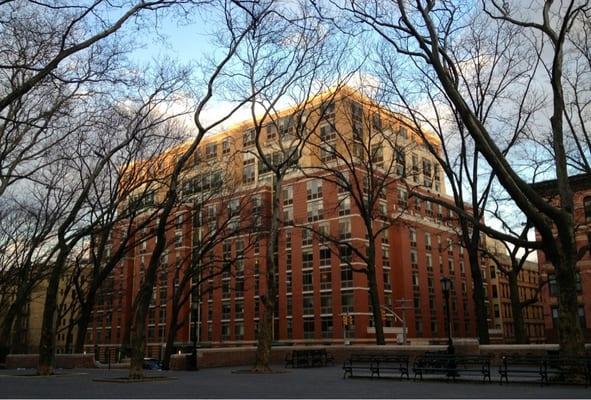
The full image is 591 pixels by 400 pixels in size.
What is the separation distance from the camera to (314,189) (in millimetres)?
68875

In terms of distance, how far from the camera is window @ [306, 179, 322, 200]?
224 ft

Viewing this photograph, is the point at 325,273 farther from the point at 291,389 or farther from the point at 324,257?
the point at 291,389

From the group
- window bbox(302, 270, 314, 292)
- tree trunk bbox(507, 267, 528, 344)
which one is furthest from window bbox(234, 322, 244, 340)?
tree trunk bbox(507, 267, 528, 344)

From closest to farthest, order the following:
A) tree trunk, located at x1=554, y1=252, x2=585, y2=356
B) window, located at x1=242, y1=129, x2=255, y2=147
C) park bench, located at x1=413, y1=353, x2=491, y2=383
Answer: tree trunk, located at x1=554, y1=252, x2=585, y2=356 → park bench, located at x1=413, y1=353, x2=491, y2=383 → window, located at x1=242, y1=129, x2=255, y2=147

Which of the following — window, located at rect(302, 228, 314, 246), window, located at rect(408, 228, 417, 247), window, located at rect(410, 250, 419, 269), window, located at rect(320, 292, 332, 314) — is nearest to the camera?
window, located at rect(320, 292, 332, 314)

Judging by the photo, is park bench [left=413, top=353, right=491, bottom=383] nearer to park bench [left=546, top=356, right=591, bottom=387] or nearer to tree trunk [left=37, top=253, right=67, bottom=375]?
park bench [left=546, top=356, right=591, bottom=387]

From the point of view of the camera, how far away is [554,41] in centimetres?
1703

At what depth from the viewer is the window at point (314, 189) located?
68375 millimetres

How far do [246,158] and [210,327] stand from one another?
2312 cm

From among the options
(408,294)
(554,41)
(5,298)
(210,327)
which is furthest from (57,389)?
(210,327)

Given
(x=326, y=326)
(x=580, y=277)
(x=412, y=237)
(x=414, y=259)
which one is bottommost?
(x=326, y=326)

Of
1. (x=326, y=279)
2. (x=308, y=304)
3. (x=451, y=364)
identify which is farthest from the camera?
(x=308, y=304)

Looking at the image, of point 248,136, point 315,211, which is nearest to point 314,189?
point 315,211

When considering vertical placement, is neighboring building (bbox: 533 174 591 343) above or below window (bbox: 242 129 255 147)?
below
